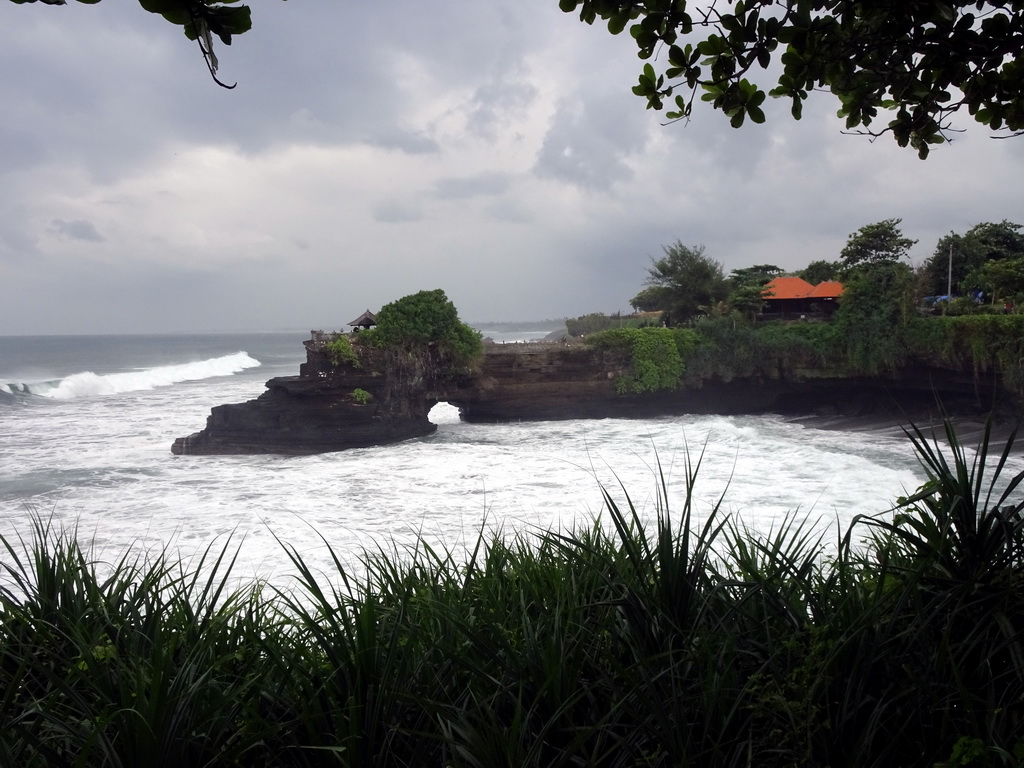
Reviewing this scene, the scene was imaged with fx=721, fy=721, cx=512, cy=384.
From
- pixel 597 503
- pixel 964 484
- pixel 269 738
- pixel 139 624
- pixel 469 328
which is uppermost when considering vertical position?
pixel 469 328

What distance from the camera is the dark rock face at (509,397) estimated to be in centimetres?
1791

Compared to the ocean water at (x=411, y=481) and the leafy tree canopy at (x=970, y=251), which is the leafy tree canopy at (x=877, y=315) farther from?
the leafy tree canopy at (x=970, y=251)

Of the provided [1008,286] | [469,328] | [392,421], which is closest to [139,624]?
[392,421]

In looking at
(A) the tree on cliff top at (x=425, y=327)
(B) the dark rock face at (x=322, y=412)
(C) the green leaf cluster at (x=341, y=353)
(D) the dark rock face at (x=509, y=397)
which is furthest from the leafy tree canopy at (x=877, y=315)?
(C) the green leaf cluster at (x=341, y=353)

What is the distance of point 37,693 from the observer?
2.38 meters

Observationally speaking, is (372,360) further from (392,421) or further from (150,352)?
(150,352)

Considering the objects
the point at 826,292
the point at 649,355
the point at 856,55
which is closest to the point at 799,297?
the point at 826,292

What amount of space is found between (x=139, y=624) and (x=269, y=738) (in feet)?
2.61

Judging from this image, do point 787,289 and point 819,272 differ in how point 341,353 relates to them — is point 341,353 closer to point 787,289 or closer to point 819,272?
point 787,289

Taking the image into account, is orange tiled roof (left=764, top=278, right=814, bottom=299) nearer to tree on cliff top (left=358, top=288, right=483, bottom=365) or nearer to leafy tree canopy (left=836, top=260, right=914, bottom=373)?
leafy tree canopy (left=836, top=260, right=914, bottom=373)

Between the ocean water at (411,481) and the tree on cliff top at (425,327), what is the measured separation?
252cm

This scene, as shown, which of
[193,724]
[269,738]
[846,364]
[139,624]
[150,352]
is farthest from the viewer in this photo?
[150,352]

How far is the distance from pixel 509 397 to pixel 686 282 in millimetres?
9877

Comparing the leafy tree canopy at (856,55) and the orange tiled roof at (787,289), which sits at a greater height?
the orange tiled roof at (787,289)
